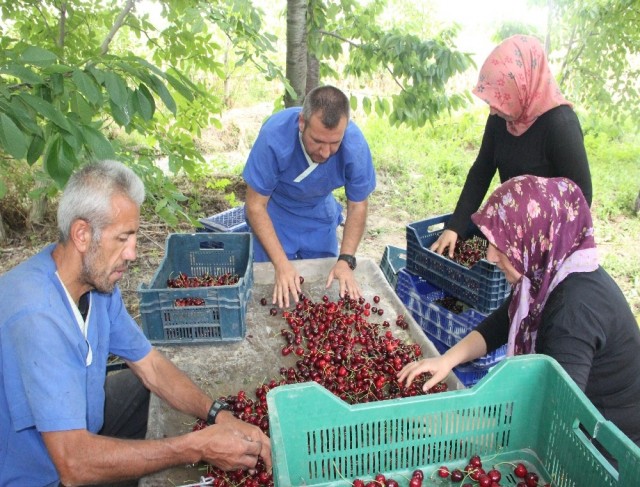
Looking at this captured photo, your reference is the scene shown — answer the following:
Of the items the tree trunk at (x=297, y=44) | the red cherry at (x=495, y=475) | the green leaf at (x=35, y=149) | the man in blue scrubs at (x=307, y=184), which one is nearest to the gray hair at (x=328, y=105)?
the man in blue scrubs at (x=307, y=184)

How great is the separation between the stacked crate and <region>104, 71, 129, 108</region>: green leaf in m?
2.08

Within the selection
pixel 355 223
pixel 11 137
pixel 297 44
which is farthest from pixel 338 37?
pixel 11 137

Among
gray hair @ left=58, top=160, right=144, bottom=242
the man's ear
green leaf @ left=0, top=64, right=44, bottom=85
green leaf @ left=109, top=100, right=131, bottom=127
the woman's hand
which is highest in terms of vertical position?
green leaf @ left=0, top=64, right=44, bottom=85

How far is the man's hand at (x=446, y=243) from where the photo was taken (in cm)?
362

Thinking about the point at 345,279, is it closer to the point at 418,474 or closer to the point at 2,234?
the point at 418,474

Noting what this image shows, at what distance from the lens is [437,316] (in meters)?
3.49

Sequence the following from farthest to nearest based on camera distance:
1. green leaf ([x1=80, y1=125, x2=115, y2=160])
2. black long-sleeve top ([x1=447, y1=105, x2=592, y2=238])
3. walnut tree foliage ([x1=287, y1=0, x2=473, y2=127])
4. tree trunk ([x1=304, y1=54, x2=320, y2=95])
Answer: tree trunk ([x1=304, y1=54, x2=320, y2=95])
walnut tree foliage ([x1=287, y1=0, x2=473, y2=127])
black long-sleeve top ([x1=447, y1=105, x2=592, y2=238])
green leaf ([x1=80, y1=125, x2=115, y2=160])

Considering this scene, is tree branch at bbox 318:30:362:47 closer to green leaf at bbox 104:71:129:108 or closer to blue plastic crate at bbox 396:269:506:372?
blue plastic crate at bbox 396:269:506:372

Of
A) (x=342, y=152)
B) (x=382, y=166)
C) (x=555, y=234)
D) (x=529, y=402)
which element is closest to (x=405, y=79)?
(x=342, y=152)

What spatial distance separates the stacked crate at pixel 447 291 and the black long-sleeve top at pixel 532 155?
23cm

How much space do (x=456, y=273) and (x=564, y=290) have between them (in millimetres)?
1175

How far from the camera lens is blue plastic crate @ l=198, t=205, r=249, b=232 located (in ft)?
16.4

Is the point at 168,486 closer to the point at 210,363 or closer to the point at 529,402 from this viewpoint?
the point at 210,363

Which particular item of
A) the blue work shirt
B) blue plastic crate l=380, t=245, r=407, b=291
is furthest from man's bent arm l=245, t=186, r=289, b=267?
the blue work shirt
